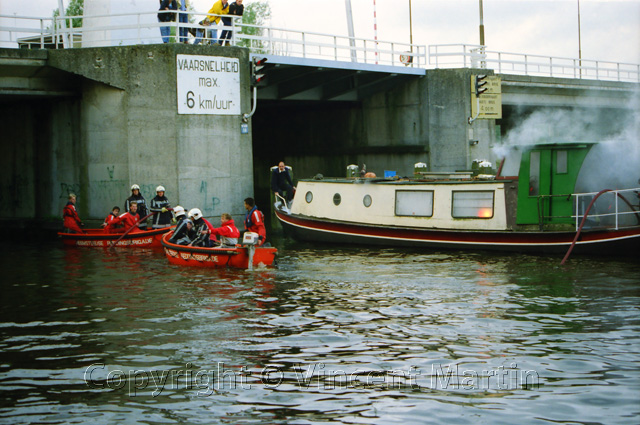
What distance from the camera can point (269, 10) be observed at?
7900 centimetres

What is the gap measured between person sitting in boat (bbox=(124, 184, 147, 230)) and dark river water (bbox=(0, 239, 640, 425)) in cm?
621

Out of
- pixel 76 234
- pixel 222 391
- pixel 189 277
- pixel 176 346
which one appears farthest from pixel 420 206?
pixel 222 391

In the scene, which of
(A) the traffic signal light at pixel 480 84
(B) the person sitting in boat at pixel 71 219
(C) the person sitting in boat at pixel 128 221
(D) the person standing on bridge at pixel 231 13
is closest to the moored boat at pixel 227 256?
(C) the person sitting in boat at pixel 128 221

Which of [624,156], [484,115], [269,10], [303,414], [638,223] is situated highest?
[269,10]

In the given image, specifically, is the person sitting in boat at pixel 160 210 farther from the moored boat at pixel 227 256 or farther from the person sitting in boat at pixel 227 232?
the person sitting in boat at pixel 227 232

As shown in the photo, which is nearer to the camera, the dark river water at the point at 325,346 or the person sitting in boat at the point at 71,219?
the dark river water at the point at 325,346

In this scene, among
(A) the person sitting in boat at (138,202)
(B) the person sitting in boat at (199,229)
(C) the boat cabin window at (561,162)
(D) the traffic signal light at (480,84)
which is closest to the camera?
(B) the person sitting in boat at (199,229)

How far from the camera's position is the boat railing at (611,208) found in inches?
797

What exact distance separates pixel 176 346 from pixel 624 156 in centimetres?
1468

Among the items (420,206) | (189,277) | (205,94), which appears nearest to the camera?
(189,277)

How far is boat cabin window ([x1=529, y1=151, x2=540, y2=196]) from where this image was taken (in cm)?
2078

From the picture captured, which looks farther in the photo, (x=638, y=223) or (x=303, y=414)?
(x=638, y=223)

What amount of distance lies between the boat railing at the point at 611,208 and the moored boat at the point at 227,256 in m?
8.14

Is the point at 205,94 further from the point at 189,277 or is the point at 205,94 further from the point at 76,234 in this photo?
the point at 189,277
